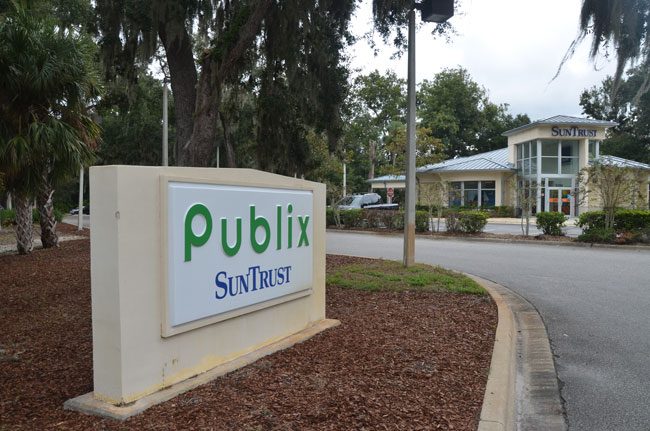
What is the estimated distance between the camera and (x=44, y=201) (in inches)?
576

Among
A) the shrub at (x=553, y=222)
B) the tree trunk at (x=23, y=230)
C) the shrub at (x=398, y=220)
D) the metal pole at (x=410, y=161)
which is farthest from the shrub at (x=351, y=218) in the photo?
the metal pole at (x=410, y=161)

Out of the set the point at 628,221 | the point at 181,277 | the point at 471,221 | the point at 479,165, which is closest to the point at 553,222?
the point at 628,221

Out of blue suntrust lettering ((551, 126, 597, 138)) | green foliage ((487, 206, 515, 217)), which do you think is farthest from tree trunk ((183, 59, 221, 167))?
blue suntrust lettering ((551, 126, 597, 138))

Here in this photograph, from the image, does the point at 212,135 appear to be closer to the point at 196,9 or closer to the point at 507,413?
the point at 196,9

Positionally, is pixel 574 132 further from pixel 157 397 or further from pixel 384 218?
pixel 157 397

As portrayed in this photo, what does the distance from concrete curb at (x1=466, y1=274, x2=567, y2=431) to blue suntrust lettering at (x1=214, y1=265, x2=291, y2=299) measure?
208 centimetres

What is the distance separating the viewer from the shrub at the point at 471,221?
2080cm

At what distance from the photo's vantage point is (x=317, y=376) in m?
4.21

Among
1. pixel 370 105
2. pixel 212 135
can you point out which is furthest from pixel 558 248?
pixel 370 105

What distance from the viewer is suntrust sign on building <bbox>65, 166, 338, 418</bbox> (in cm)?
347

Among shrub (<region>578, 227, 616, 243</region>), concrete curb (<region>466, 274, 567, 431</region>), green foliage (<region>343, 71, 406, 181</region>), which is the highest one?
green foliage (<region>343, 71, 406, 181</region>)

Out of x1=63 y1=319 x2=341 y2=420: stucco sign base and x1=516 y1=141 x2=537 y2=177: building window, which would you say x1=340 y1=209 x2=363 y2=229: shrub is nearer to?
x1=516 y1=141 x2=537 y2=177: building window

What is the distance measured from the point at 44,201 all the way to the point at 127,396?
12942 millimetres

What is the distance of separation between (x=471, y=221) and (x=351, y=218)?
6869 millimetres
